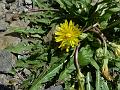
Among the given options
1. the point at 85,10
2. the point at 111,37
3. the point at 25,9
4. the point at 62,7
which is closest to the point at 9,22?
the point at 25,9

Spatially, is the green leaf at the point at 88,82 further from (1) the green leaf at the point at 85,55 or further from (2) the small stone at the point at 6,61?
(2) the small stone at the point at 6,61

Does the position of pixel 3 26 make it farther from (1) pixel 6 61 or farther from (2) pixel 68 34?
(2) pixel 68 34

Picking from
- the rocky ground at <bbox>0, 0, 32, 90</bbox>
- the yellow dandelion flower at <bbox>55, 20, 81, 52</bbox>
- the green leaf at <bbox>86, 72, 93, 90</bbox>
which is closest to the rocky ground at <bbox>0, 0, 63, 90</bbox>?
the rocky ground at <bbox>0, 0, 32, 90</bbox>

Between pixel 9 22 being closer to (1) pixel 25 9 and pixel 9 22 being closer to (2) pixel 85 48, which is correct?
(1) pixel 25 9

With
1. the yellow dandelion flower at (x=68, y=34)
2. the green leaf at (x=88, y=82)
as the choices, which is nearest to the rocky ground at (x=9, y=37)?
the green leaf at (x=88, y=82)

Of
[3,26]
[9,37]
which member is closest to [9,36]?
[9,37]
